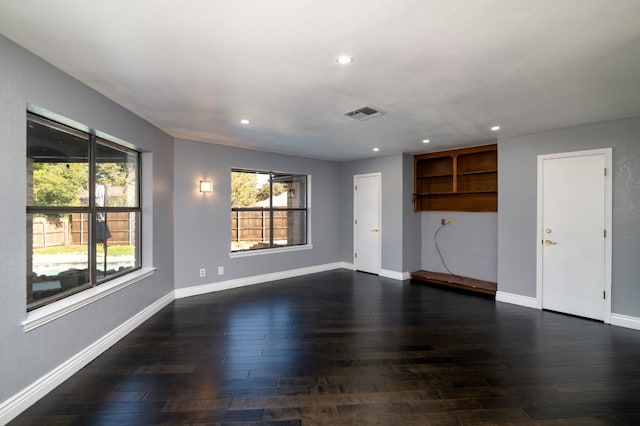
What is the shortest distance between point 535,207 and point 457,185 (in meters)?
1.45

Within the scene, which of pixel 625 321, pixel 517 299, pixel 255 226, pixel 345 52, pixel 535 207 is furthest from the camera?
pixel 255 226

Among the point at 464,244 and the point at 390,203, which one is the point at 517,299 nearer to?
the point at 464,244

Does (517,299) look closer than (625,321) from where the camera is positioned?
No

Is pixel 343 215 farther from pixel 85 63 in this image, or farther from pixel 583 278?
pixel 85 63

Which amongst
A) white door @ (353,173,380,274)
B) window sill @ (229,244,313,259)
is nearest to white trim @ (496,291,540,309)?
white door @ (353,173,380,274)

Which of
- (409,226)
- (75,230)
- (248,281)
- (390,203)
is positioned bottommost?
(248,281)

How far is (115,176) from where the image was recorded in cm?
344

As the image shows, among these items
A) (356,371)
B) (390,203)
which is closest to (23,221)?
(356,371)

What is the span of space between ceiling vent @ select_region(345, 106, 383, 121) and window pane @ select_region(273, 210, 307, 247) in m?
2.94

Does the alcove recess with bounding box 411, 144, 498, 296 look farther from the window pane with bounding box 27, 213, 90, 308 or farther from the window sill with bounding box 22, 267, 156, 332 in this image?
the window pane with bounding box 27, 213, 90, 308

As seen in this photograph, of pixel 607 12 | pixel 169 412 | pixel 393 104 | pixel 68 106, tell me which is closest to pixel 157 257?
pixel 68 106

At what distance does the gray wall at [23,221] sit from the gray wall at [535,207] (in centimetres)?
501

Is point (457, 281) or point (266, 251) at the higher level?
point (266, 251)

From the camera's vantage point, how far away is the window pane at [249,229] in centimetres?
536
